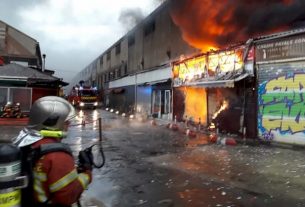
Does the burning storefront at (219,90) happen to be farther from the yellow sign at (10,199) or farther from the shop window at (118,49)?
the shop window at (118,49)

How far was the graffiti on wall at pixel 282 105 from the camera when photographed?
1520 cm

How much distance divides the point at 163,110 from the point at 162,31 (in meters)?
7.76

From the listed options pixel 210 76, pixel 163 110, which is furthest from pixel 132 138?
pixel 163 110

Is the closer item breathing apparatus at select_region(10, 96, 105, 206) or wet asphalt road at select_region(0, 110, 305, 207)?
breathing apparatus at select_region(10, 96, 105, 206)

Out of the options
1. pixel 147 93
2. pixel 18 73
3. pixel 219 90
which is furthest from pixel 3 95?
pixel 219 90

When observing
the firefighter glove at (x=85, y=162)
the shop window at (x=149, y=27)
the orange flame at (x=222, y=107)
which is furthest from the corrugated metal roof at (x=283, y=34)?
the shop window at (x=149, y=27)

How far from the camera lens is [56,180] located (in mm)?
2650

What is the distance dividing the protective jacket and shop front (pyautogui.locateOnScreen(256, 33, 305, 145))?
13726 millimetres

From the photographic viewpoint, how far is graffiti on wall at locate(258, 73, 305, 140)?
49.9 ft

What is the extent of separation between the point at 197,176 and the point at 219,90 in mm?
12161

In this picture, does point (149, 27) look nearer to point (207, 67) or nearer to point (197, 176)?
point (207, 67)

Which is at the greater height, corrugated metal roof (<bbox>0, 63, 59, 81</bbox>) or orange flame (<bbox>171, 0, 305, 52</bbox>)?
orange flame (<bbox>171, 0, 305, 52</bbox>)

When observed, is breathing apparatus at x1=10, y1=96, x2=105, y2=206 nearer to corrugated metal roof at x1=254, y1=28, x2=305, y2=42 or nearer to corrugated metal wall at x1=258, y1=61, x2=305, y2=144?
corrugated metal wall at x1=258, y1=61, x2=305, y2=144

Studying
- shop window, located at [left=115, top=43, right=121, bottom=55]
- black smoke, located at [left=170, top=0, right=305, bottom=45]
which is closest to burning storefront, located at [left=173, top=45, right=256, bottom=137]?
black smoke, located at [left=170, top=0, right=305, bottom=45]
